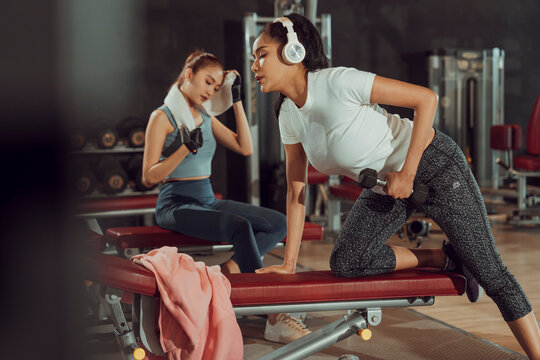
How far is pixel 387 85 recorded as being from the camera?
167 cm

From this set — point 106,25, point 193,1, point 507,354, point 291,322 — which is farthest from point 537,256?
point 106,25

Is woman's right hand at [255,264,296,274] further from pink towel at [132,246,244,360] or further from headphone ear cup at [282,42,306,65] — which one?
headphone ear cup at [282,42,306,65]

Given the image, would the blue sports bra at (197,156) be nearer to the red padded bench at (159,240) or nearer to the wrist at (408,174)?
the red padded bench at (159,240)

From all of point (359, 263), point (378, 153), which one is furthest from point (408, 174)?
point (359, 263)

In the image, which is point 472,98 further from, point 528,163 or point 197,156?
A: point 197,156

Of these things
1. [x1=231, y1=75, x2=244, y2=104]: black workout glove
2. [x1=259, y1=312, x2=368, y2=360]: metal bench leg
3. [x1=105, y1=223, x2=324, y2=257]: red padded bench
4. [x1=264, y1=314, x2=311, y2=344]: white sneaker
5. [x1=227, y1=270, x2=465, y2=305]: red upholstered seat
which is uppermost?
[x1=231, y1=75, x2=244, y2=104]: black workout glove

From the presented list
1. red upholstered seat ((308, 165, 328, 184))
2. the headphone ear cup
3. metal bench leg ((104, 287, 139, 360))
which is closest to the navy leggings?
metal bench leg ((104, 287, 139, 360))

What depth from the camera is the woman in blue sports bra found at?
2342 millimetres

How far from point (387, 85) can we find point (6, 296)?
1.53 metres

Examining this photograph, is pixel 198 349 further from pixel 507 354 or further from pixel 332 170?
pixel 507 354

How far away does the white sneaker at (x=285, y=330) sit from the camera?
2314 millimetres

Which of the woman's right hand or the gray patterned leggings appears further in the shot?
the woman's right hand

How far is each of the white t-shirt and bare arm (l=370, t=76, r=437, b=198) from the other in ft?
0.14

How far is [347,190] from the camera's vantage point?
14.8 feet
